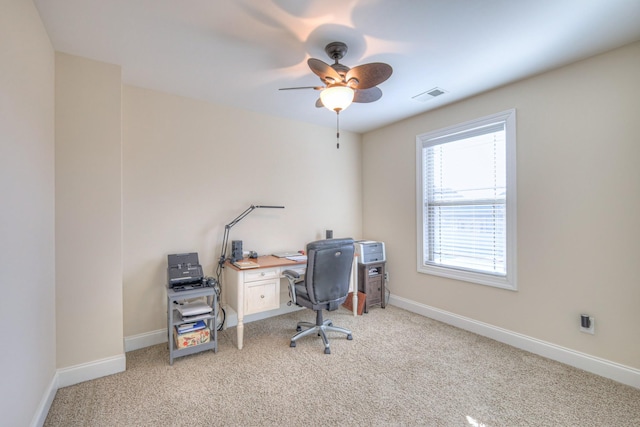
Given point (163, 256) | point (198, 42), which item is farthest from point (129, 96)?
point (163, 256)

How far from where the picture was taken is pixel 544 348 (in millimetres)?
2406

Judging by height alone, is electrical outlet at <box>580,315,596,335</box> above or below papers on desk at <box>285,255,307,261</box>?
below

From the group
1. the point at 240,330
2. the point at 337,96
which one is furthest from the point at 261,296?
the point at 337,96

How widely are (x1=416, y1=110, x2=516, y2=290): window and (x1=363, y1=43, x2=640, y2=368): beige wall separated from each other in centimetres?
9

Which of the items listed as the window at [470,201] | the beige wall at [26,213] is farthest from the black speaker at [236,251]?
the window at [470,201]

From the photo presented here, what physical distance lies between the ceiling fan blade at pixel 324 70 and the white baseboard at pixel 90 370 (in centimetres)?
266

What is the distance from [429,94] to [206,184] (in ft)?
8.34

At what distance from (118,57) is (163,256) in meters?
1.75

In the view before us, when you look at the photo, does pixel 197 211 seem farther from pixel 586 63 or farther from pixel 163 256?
pixel 586 63

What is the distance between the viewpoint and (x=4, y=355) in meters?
1.21

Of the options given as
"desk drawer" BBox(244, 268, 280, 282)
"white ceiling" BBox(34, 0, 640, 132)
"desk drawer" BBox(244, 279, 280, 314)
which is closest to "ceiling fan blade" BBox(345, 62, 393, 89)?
"white ceiling" BBox(34, 0, 640, 132)

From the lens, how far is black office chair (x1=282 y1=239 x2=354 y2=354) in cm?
252

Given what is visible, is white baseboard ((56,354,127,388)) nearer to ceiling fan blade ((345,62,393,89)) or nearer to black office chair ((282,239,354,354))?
black office chair ((282,239,354,354))

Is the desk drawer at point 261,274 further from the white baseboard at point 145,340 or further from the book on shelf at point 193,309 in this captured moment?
the white baseboard at point 145,340
